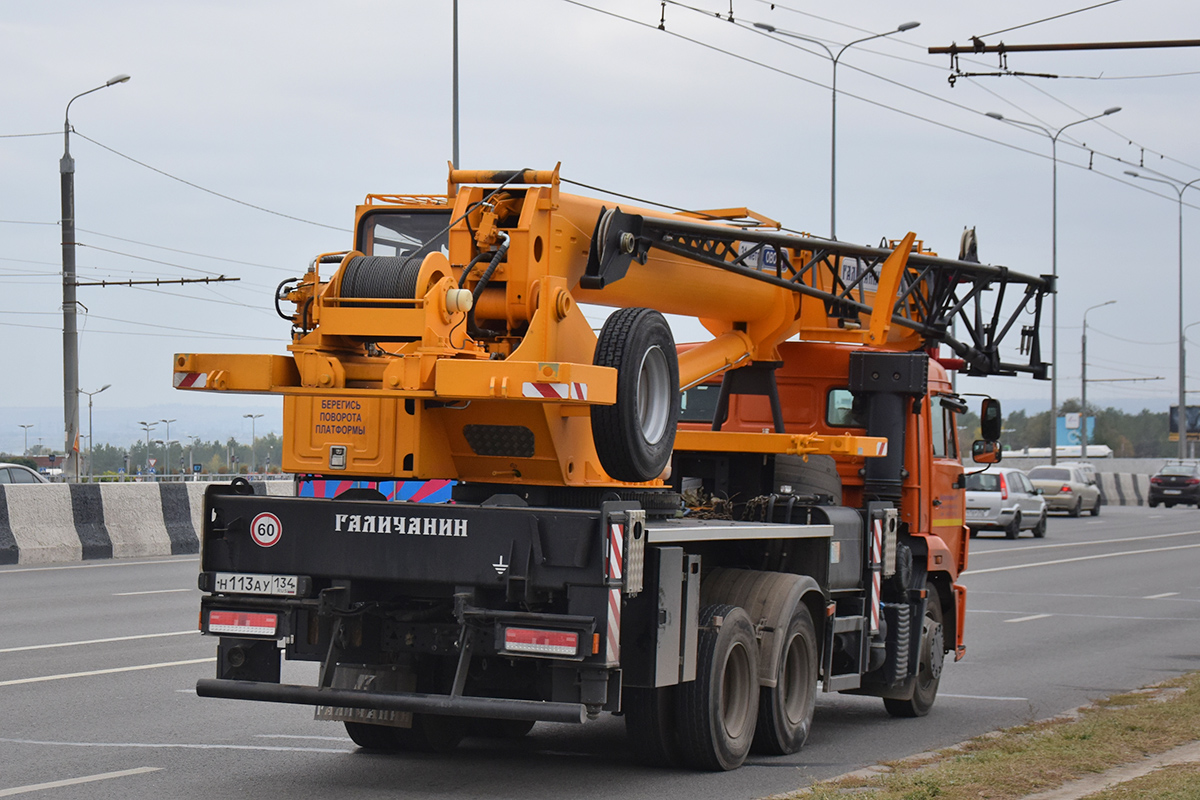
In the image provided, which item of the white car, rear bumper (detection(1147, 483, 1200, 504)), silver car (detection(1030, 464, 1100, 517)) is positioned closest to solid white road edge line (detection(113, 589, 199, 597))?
the white car

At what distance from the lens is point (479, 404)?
809 centimetres

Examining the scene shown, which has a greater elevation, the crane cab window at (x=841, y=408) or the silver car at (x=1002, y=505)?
the crane cab window at (x=841, y=408)

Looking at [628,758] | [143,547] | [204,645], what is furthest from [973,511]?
[628,758]

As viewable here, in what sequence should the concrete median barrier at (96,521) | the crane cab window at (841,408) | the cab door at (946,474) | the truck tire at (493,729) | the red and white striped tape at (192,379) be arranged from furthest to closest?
the concrete median barrier at (96,521) < the cab door at (946,474) < the crane cab window at (841,408) < the truck tire at (493,729) < the red and white striped tape at (192,379)

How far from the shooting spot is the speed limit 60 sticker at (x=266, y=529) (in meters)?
7.94

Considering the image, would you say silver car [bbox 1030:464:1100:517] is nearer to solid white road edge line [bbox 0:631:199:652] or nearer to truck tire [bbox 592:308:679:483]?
solid white road edge line [bbox 0:631:199:652]

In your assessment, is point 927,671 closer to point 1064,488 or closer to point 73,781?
point 73,781

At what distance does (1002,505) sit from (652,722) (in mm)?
28420

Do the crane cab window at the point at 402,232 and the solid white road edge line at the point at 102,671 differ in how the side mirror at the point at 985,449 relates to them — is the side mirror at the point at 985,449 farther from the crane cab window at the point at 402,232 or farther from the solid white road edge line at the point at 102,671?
the solid white road edge line at the point at 102,671

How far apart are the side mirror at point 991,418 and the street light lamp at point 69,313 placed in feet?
71.8

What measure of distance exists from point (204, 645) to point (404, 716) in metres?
5.69

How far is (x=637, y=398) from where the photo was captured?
827 cm

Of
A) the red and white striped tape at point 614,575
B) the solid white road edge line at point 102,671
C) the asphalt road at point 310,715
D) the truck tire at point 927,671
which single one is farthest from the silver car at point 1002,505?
the red and white striped tape at point 614,575

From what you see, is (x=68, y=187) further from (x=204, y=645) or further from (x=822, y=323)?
(x=822, y=323)
